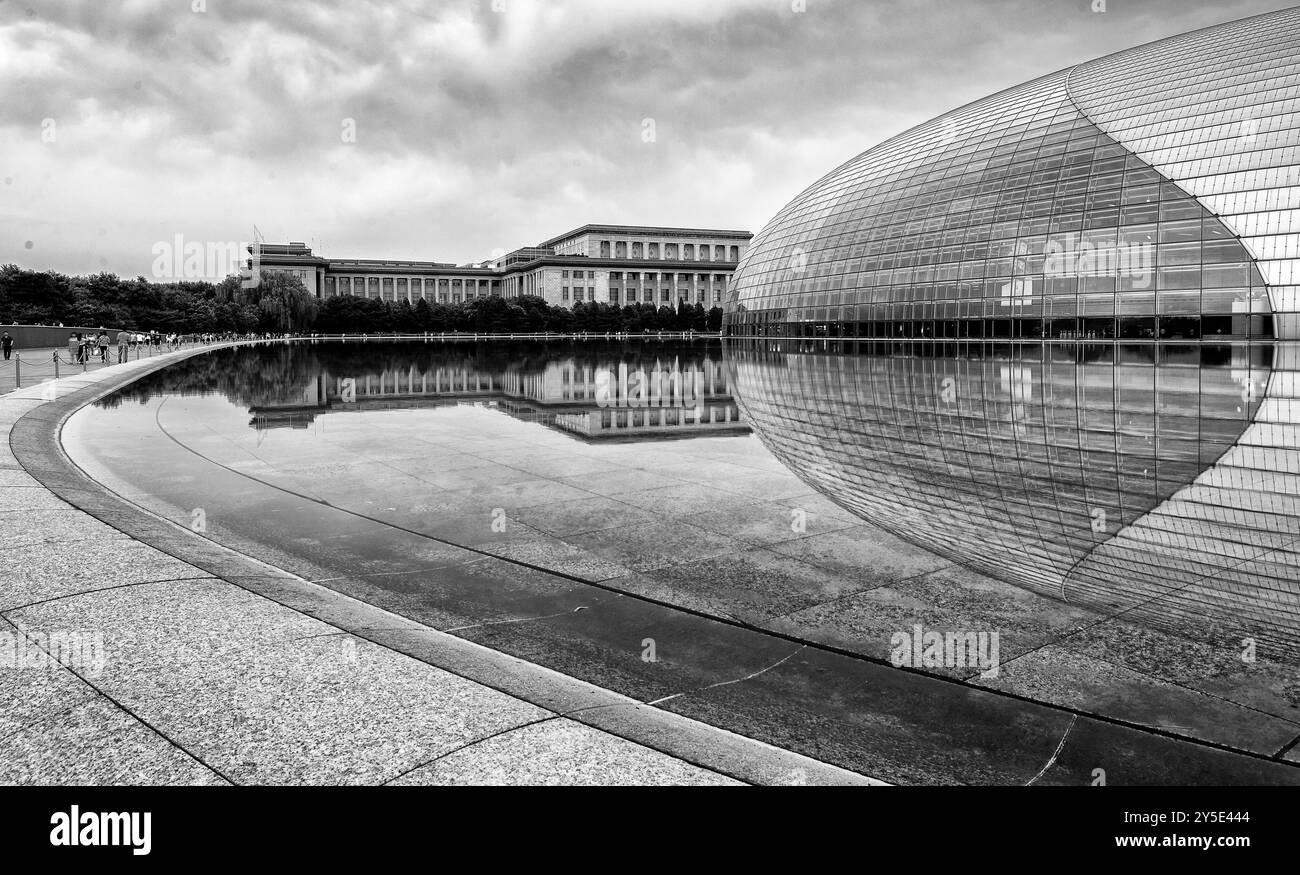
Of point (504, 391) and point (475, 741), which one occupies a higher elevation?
point (504, 391)

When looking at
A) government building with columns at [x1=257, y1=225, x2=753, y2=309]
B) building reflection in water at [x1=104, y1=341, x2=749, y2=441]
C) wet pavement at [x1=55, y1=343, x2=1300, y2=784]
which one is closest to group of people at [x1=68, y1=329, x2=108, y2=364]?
building reflection in water at [x1=104, y1=341, x2=749, y2=441]

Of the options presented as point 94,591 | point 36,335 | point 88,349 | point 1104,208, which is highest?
point 1104,208

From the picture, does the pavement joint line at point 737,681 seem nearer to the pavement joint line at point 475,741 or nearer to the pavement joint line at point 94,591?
the pavement joint line at point 475,741

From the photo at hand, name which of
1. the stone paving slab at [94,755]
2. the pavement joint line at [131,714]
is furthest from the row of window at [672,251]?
the stone paving slab at [94,755]

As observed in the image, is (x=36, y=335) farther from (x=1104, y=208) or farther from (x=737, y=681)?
(x=737, y=681)

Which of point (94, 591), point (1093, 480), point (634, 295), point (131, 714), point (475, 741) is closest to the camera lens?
point (475, 741)

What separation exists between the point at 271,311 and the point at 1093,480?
3816 inches

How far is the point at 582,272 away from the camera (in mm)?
140250

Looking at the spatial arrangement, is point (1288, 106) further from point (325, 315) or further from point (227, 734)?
point (325, 315)

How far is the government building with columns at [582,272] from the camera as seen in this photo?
138500mm

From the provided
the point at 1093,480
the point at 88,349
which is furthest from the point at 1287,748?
the point at 88,349

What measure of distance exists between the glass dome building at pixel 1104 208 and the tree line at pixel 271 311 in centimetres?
→ 7115

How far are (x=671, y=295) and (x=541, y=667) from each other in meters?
144
